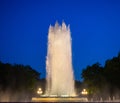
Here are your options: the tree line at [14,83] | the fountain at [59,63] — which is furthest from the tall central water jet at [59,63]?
the tree line at [14,83]

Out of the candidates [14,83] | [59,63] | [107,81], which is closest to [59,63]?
[59,63]

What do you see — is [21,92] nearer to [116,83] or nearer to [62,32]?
[116,83]

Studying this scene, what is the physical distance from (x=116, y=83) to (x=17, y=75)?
22529mm

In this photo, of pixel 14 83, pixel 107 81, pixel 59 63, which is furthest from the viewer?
pixel 14 83

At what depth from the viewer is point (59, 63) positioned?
1889 inches

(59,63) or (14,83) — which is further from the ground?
(14,83)

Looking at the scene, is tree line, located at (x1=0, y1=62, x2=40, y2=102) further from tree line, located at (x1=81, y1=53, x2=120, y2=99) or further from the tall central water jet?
the tall central water jet

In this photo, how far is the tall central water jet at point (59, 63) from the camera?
47.1 metres

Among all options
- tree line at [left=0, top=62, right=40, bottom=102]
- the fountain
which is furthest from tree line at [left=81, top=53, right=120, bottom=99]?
the fountain

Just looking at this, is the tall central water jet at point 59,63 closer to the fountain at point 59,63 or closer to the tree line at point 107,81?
the fountain at point 59,63

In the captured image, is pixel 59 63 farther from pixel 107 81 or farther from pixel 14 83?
pixel 14 83

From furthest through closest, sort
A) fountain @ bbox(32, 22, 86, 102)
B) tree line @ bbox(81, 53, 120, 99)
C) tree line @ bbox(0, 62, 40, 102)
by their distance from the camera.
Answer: tree line @ bbox(0, 62, 40, 102)
tree line @ bbox(81, 53, 120, 99)
fountain @ bbox(32, 22, 86, 102)

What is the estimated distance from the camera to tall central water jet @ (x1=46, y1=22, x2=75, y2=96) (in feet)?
154

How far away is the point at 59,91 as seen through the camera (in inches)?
1838
